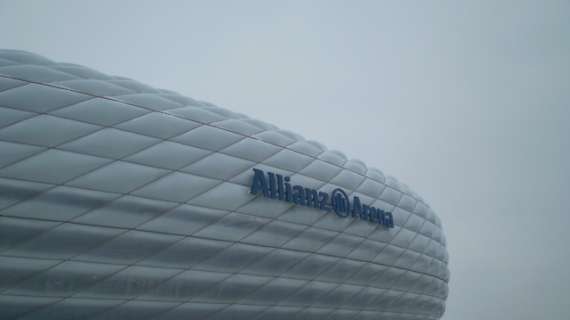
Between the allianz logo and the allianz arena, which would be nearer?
the allianz arena

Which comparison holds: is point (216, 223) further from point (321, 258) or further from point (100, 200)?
point (321, 258)

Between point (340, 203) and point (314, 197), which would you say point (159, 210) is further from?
point (340, 203)

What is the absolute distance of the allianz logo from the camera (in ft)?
61.4

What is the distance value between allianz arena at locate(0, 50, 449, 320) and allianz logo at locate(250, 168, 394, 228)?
0.06 meters

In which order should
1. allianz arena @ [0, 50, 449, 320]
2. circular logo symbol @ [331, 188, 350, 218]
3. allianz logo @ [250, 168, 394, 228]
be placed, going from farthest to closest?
circular logo symbol @ [331, 188, 350, 218] → allianz logo @ [250, 168, 394, 228] → allianz arena @ [0, 50, 449, 320]

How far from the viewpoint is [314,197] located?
20750 mm

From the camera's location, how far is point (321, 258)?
21.0 m

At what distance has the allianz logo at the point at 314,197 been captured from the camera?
18719mm

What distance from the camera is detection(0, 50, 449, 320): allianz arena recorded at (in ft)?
44.5

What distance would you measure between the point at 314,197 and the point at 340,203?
1847 millimetres

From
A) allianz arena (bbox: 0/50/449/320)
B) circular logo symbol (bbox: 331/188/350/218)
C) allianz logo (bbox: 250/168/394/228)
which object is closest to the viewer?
allianz arena (bbox: 0/50/449/320)

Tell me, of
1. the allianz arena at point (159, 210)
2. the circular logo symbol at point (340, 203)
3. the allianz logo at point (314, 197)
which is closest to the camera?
the allianz arena at point (159, 210)

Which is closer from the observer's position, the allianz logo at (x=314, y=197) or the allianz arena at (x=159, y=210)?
the allianz arena at (x=159, y=210)

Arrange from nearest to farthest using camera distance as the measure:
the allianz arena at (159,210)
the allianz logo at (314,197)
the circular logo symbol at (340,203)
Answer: the allianz arena at (159,210) → the allianz logo at (314,197) → the circular logo symbol at (340,203)
